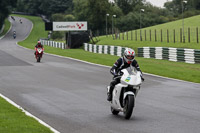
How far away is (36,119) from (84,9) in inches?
4545

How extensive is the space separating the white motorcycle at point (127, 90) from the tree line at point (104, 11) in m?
79.1

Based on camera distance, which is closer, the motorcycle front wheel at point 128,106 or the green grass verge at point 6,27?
the motorcycle front wheel at point 128,106

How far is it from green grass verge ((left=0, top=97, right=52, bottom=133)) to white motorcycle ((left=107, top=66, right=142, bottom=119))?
6.84ft

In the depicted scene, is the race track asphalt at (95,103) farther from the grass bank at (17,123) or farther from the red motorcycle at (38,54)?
the red motorcycle at (38,54)

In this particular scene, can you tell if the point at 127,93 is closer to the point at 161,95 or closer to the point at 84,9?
the point at 161,95

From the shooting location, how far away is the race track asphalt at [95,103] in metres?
9.72

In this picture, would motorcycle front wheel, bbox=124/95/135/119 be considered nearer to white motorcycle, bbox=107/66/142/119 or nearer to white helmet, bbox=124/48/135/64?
white motorcycle, bbox=107/66/142/119

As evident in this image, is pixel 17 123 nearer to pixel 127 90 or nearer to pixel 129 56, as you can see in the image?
pixel 127 90

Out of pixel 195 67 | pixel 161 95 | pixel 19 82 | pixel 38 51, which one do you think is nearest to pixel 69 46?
pixel 38 51

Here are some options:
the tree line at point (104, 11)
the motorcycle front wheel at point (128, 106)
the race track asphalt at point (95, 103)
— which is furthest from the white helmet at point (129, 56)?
the tree line at point (104, 11)

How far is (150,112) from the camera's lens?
1167cm

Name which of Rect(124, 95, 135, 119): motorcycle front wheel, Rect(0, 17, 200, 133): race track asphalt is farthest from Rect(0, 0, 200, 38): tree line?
Rect(124, 95, 135, 119): motorcycle front wheel

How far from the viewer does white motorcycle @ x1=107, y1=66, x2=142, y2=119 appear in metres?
10.3

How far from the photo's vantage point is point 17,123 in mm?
9414
